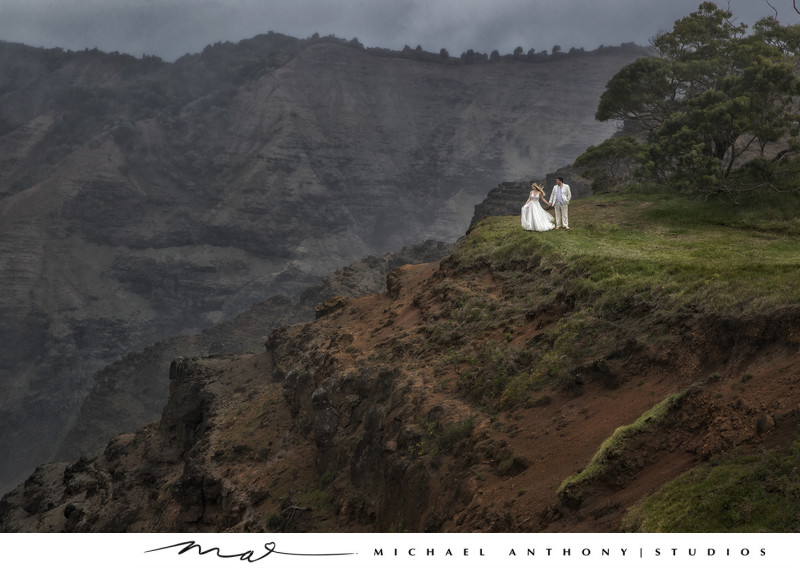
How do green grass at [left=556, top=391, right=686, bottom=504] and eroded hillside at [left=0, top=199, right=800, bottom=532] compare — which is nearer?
green grass at [left=556, top=391, right=686, bottom=504]

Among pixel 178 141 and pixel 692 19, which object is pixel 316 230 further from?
pixel 692 19

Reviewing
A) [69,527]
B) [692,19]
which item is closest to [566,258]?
[69,527]

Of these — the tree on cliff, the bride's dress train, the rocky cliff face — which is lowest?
the rocky cliff face

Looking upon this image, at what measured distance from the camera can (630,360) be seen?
1380 centimetres

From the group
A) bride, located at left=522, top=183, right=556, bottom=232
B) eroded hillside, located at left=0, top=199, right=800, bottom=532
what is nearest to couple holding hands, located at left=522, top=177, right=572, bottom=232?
bride, located at left=522, top=183, right=556, bottom=232

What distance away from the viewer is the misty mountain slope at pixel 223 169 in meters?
128

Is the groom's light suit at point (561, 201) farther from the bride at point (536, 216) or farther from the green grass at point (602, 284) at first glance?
the green grass at point (602, 284)

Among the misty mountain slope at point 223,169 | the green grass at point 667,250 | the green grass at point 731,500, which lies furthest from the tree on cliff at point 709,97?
the misty mountain slope at point 223,169

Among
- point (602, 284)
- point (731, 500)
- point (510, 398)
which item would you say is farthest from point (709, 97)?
point (731, 500)

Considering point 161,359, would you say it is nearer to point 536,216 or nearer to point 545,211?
point 545,211

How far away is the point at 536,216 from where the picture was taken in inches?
971

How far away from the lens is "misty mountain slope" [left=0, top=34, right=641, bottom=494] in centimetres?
12750

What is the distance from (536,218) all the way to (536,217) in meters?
0.04
